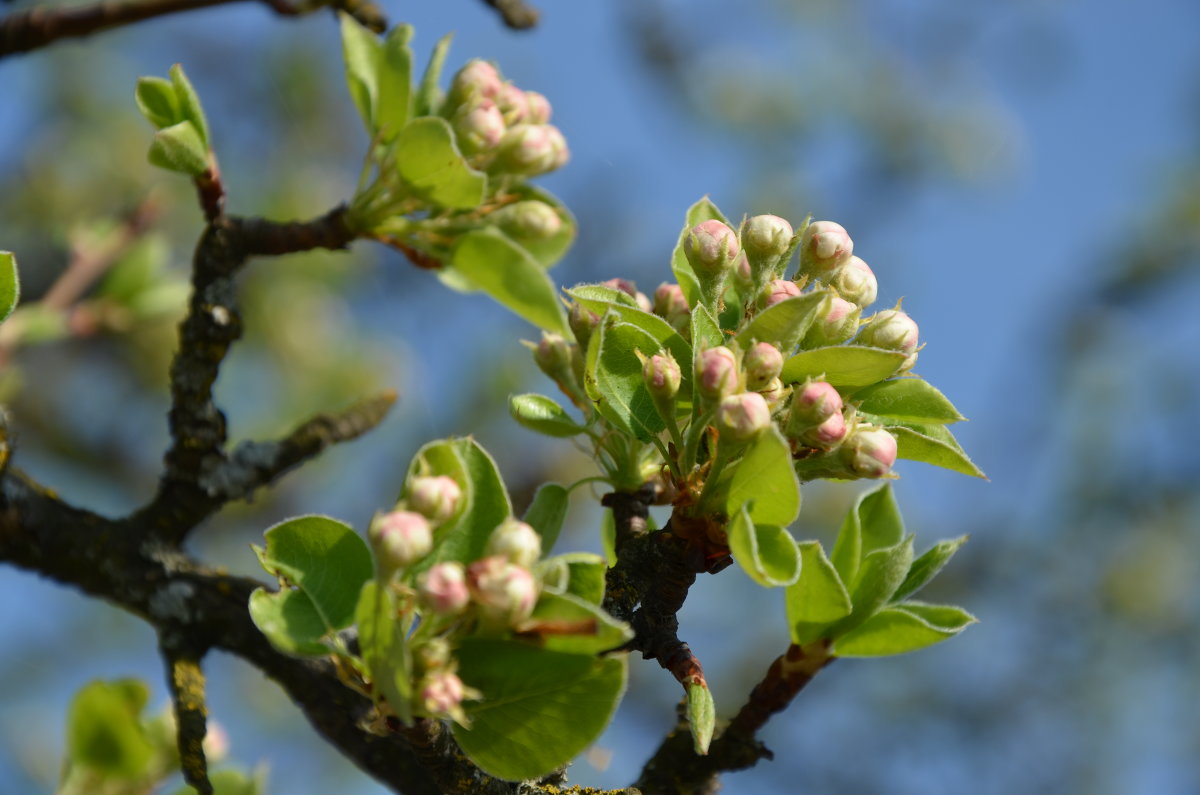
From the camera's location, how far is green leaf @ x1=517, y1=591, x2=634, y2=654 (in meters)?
0.90

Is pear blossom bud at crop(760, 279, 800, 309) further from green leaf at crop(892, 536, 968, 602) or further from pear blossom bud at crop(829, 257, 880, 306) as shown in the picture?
green leaf at crop(892, 536, 968, 602)

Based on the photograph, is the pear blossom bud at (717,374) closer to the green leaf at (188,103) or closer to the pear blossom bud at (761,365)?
the pear blossom bud at (761,365)

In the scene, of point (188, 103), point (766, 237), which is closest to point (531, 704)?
point (766, 237)

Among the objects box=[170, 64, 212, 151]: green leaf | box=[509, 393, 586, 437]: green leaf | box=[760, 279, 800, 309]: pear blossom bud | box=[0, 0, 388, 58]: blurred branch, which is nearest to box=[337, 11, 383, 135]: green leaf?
box=[170, 64, 212, 151]: green leaf

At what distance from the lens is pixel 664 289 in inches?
54.2

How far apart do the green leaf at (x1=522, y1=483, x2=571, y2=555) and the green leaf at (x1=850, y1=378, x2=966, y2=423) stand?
326mm

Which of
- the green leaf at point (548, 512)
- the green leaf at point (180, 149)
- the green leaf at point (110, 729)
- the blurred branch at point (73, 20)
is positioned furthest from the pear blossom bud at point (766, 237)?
the green leaf at point (110, 729)

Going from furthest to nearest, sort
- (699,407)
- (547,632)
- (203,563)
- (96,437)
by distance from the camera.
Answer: (96,437) < (203,563) < (699,407) < (547,632)

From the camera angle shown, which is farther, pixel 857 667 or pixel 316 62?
pixel 857 667

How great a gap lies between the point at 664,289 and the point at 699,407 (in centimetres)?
26

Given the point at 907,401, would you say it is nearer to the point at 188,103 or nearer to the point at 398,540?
the point at 398,540

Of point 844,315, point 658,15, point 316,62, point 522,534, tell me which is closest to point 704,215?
point 844,315

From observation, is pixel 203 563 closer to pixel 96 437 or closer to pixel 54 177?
pixel 96 437

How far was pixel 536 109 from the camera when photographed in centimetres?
159
